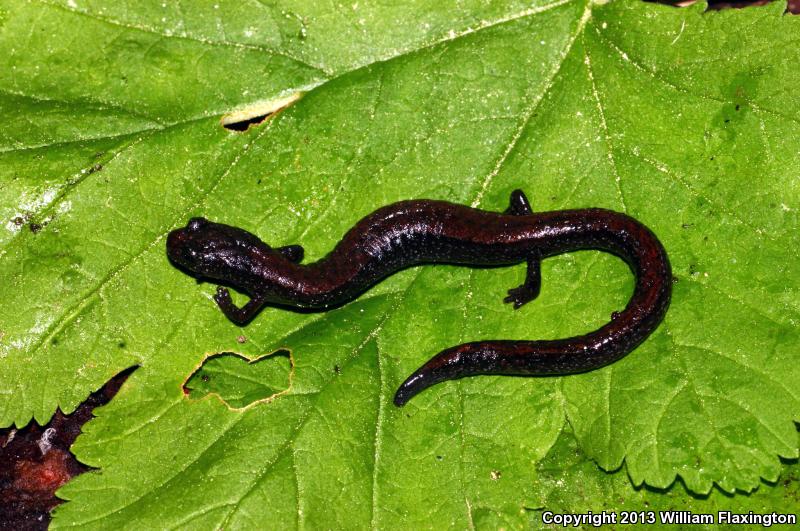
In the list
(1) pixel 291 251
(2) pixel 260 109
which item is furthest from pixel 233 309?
(2) pixel 260 109

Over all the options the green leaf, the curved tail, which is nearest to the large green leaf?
the curved tail

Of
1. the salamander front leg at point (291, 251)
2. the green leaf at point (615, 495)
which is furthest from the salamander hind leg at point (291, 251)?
the green leaf at point (615, 495)

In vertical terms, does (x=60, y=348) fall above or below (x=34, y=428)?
above

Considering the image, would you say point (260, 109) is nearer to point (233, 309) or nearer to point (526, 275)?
point (233, 309)

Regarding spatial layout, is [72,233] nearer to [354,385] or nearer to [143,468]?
[143,468]

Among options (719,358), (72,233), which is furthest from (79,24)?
(719,358)

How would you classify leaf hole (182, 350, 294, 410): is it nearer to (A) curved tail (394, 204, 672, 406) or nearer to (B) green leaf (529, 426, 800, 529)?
(A) curved tail (394, 204, 672, 406)
